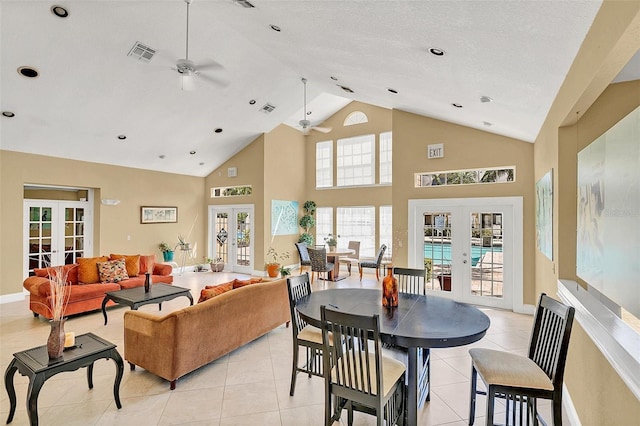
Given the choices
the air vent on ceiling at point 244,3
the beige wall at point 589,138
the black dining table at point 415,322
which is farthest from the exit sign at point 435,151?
the air vent on ceiling at point 244,3

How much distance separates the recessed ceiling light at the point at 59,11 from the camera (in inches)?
152

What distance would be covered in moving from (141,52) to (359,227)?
6897 mm

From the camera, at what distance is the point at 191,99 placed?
636 cm

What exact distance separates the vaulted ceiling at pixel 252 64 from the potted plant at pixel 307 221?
326 cm

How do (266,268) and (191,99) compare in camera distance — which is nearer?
(191,99)

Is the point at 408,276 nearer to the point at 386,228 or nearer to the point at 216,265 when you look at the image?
the point at 386,228

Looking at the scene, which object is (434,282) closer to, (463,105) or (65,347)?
(463,105)

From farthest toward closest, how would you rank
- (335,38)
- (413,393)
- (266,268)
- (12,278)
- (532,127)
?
(266,268), (12,278), (532,127), (335,38), (413,393)

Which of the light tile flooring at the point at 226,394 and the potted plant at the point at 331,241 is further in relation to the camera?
the potted plant at the point at 331,241

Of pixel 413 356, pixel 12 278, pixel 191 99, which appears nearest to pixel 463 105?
pixel 413 356

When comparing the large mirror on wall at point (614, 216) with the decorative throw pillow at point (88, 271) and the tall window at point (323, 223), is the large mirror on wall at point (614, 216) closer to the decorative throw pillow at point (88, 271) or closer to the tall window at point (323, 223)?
the decorative throw pillow at point (88, 271)

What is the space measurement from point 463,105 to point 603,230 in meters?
3.08

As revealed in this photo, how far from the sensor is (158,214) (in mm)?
8875

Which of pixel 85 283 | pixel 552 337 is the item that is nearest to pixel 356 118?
pixel 85 283
